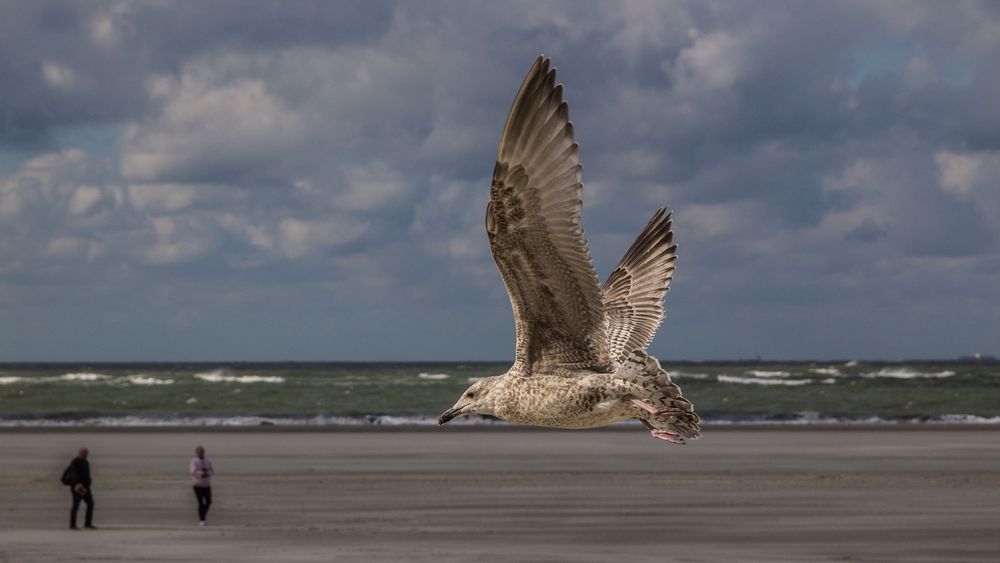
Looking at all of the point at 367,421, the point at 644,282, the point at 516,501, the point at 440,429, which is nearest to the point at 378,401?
the point at 367,421

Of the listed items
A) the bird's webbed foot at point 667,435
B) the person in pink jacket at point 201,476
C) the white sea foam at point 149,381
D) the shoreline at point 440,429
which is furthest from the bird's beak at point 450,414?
the white sea foam at point 149,381

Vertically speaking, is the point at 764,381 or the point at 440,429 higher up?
the point at 764,381

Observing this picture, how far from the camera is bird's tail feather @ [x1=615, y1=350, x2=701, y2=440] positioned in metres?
5.86

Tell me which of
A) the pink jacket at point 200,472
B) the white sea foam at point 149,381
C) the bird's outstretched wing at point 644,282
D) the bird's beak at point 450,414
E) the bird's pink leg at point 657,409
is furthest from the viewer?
the white sea foam at point 149,381

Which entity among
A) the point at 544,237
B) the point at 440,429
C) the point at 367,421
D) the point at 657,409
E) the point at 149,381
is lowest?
the point at 440,429

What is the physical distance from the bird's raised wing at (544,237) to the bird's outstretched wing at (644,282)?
2.15 m

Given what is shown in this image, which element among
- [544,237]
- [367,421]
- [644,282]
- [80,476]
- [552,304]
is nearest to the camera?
[544,237]

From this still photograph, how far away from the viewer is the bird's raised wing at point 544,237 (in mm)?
5641

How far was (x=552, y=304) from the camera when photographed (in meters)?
6.49

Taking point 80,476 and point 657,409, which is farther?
point 80,476

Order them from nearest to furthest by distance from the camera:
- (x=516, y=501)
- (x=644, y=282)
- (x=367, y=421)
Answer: (x=644, y=282) → (x=516, y=501) → (x=367, y=421)

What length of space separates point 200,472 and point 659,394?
18.2 m

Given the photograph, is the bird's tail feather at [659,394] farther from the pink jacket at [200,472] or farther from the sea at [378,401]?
the sea at [378,401]

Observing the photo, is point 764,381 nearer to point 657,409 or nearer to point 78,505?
point 78,505
